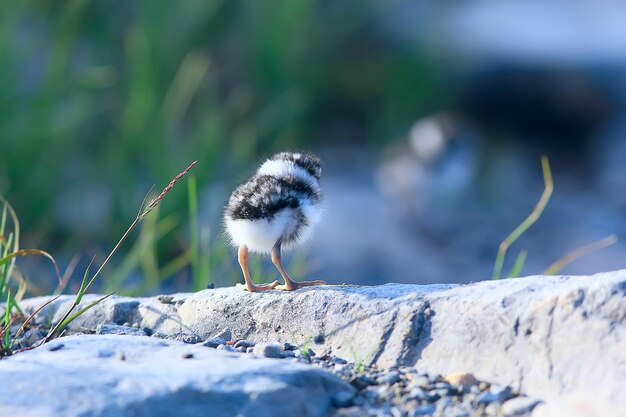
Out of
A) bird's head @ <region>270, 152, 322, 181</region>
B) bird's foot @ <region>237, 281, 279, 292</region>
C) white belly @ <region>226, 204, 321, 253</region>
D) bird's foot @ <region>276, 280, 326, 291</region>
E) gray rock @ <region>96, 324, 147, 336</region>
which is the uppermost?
bird's head @ <region>270, 152, 322, 181</region>

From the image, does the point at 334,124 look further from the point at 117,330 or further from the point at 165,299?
the point at 117,330

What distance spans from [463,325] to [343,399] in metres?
0.46

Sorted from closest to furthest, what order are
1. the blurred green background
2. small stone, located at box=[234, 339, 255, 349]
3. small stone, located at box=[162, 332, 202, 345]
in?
small stone, located at box=[234, 339, 255, 349] < small stone, located at box=[162, 332, 202, 345] < the blurred green background

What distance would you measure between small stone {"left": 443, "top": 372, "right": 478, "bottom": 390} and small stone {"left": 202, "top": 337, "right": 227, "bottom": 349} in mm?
692

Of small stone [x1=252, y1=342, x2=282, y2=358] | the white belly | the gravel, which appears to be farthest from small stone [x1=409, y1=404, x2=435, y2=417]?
the white belly

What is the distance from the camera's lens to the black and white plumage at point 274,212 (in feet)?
10.9

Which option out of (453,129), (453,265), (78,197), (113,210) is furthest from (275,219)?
(453,129)

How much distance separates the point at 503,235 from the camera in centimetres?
929

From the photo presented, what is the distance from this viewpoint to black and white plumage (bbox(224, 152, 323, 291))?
331cm

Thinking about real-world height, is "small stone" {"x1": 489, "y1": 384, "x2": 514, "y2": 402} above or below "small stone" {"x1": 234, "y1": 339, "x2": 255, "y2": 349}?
above

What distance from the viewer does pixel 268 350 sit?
2.70m

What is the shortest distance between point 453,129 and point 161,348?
823cm

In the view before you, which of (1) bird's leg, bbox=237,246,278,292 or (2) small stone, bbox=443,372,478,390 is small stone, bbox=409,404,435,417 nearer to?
(2) small stone, bbox=443,372,478,390

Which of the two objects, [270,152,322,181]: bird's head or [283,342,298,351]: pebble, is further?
[270,152,322,181]: bird's head
